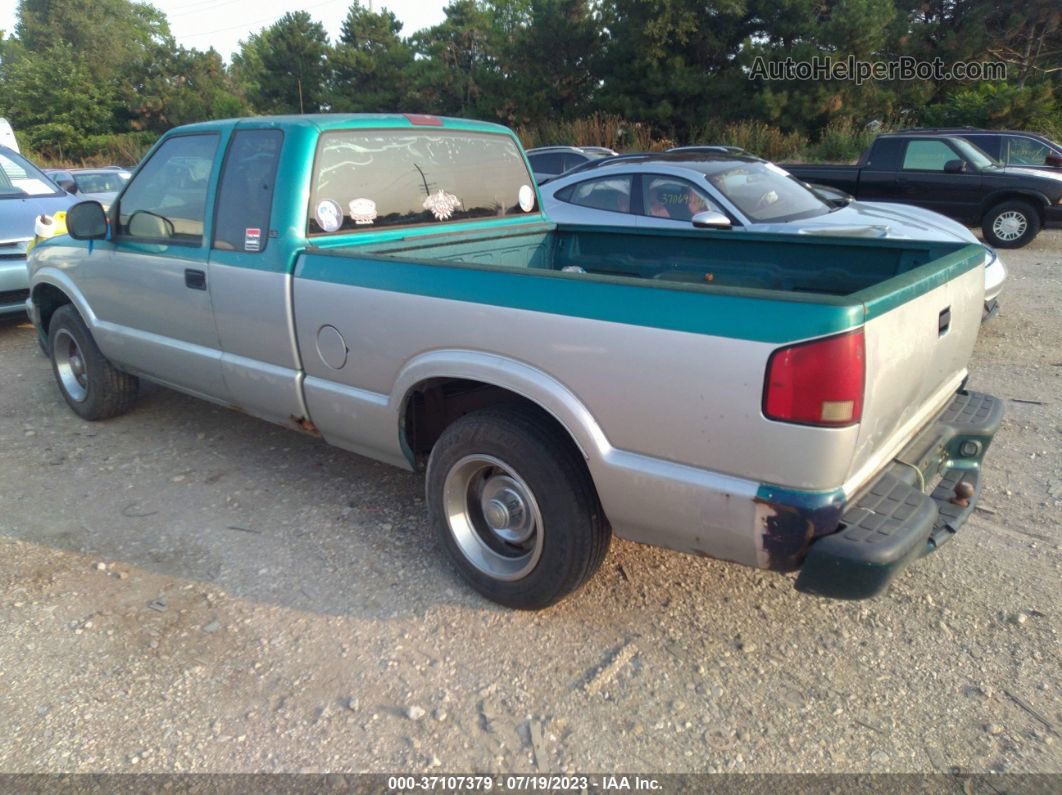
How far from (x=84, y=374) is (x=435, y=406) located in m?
3.15

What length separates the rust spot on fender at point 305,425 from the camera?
147 inches

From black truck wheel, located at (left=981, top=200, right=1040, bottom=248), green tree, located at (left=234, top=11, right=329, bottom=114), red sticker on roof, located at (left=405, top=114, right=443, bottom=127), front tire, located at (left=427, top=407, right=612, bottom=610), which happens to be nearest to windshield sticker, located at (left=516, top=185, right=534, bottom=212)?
red sticker on roof, located at (left=405, top=114, right=443, bottom=127)

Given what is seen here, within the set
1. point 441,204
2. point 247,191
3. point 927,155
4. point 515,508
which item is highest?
point 247,191

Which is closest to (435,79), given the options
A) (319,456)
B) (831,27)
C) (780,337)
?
(831,27)

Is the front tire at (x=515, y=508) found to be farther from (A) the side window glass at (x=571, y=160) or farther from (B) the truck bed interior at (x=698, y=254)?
(A) the side window glass at (x=571, y=160)

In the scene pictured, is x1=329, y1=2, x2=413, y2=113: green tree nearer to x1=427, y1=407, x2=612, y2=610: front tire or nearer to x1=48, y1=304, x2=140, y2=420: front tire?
x1=48, y1=304, x2=140, y2=420: front tire

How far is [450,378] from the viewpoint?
3.11 meters

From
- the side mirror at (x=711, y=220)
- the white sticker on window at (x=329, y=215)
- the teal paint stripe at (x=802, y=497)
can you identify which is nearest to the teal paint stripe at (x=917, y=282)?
the teal paint stripe at (x=802, y=497)

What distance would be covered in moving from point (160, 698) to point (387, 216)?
7.74 ft

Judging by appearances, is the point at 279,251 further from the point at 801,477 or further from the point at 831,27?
the point at 831,27

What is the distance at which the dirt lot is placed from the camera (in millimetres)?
2490

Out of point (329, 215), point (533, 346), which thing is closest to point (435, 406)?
point (533, 346)

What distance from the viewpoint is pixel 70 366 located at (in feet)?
17.9

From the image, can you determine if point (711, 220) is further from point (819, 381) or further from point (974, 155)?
point (974, 155)
